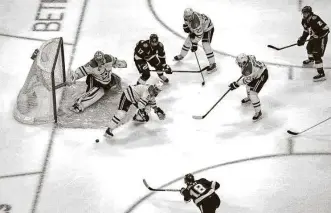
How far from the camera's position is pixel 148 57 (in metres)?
8.52

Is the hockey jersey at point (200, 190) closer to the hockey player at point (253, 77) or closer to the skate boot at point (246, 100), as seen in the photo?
the hockey player at point (253, 77)

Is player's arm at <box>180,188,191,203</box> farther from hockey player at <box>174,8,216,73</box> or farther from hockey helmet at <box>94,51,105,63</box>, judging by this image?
hockey player at <box>174,8,216,73</box>

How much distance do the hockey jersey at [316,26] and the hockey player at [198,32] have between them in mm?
818

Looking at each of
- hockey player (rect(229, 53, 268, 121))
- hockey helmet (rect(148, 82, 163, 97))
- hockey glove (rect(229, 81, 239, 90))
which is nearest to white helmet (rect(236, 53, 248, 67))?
hockey player (rect(229, 53, 268, 121))

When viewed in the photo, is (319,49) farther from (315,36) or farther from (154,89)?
(154,89)

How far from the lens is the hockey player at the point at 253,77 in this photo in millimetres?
8070

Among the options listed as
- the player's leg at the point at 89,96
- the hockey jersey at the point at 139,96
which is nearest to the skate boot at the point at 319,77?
the hockey jersey at the point at 139,96

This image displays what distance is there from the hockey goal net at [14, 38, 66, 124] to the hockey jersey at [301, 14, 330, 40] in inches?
80.2

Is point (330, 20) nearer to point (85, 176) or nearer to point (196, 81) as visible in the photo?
point (196, 81)

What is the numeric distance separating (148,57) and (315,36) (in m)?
1.39

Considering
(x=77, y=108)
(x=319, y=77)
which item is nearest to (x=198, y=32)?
(x=319, y=77)

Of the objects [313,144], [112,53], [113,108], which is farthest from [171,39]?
[313,144]

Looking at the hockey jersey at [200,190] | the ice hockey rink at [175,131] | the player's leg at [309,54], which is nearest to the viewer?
the hockey jersey at [200,190]

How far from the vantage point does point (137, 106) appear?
26.9ft
